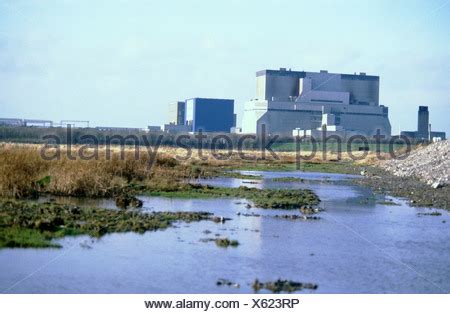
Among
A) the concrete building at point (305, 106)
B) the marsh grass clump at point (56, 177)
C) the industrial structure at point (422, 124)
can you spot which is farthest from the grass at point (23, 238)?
the industrial structure at point (422, 124)

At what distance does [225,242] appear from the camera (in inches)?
564


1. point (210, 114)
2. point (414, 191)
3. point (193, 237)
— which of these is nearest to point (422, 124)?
point (210, 114)

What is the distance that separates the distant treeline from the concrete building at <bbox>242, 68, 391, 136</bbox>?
5.13m

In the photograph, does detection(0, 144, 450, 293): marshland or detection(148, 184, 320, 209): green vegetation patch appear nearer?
detection(0, 144, 450, 293): marshland

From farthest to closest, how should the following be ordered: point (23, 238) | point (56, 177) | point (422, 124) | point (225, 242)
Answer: point (422, 124)
point (56, 177)
point (225, 242)
point (23, 238)

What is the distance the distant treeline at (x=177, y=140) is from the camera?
276ft

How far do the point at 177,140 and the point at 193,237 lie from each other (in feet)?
263

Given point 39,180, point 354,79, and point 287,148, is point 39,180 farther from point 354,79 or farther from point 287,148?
point 354,79

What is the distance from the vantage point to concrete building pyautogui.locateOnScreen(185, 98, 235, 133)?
368 feet

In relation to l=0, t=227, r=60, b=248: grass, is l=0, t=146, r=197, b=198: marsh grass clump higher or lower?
higher

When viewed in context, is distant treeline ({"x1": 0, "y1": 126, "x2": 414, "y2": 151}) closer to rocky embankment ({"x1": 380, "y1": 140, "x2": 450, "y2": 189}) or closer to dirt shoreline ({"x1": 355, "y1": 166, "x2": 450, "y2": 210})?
rocky embankment ({"x1": 380, "y1": 140, "x2": 450, "y2": 189})

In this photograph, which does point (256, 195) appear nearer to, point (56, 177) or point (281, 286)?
point (56, 177)

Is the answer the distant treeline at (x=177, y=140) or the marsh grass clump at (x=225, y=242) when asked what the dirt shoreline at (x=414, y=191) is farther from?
the distant treeline at (x=177, y=140)

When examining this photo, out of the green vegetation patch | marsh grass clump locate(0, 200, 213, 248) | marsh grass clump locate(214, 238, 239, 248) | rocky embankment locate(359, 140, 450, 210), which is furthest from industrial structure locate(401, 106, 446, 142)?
marsh grass clump locate(214, 238, 239, 248)
